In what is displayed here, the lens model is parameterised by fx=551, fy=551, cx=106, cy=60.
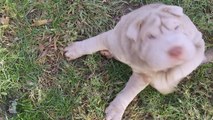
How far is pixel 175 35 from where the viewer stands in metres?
2.97

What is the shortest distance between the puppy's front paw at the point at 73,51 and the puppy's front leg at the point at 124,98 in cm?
39

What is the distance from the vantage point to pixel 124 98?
3.59m

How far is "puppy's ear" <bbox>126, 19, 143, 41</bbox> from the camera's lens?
312 cm

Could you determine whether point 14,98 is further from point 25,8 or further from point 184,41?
point 184,41

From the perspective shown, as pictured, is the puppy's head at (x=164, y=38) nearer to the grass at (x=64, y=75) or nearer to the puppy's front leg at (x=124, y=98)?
the puppy's front leg at (x=124, y=98)

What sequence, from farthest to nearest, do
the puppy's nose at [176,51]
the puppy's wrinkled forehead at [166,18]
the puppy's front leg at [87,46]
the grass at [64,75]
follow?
the grass at [64,75], the puppy's front leg at [87,46], the puppy's wrinkled forehead at [166,18], the puppy's nose at [176,51]

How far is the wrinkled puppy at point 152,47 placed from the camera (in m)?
2.97

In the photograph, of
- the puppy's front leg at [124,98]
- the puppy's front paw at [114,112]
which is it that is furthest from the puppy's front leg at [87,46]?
the puppy's front paw at [114,112]

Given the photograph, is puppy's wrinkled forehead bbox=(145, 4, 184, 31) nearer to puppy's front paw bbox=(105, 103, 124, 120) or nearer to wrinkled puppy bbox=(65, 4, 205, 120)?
wrinkled puppy bbox=(65, 4, 205, 120)

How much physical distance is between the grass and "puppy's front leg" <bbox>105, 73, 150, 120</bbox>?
0.08 metres

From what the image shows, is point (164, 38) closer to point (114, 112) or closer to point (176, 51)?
point (176, 51)

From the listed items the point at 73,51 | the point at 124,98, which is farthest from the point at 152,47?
the point at 73,51

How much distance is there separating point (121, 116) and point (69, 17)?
0.79m

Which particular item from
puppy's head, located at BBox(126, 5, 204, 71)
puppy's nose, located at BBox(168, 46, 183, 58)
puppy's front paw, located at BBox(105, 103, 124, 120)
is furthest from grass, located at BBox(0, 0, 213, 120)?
puppy's nose, located at BBox(168, 46, 183, 58)
